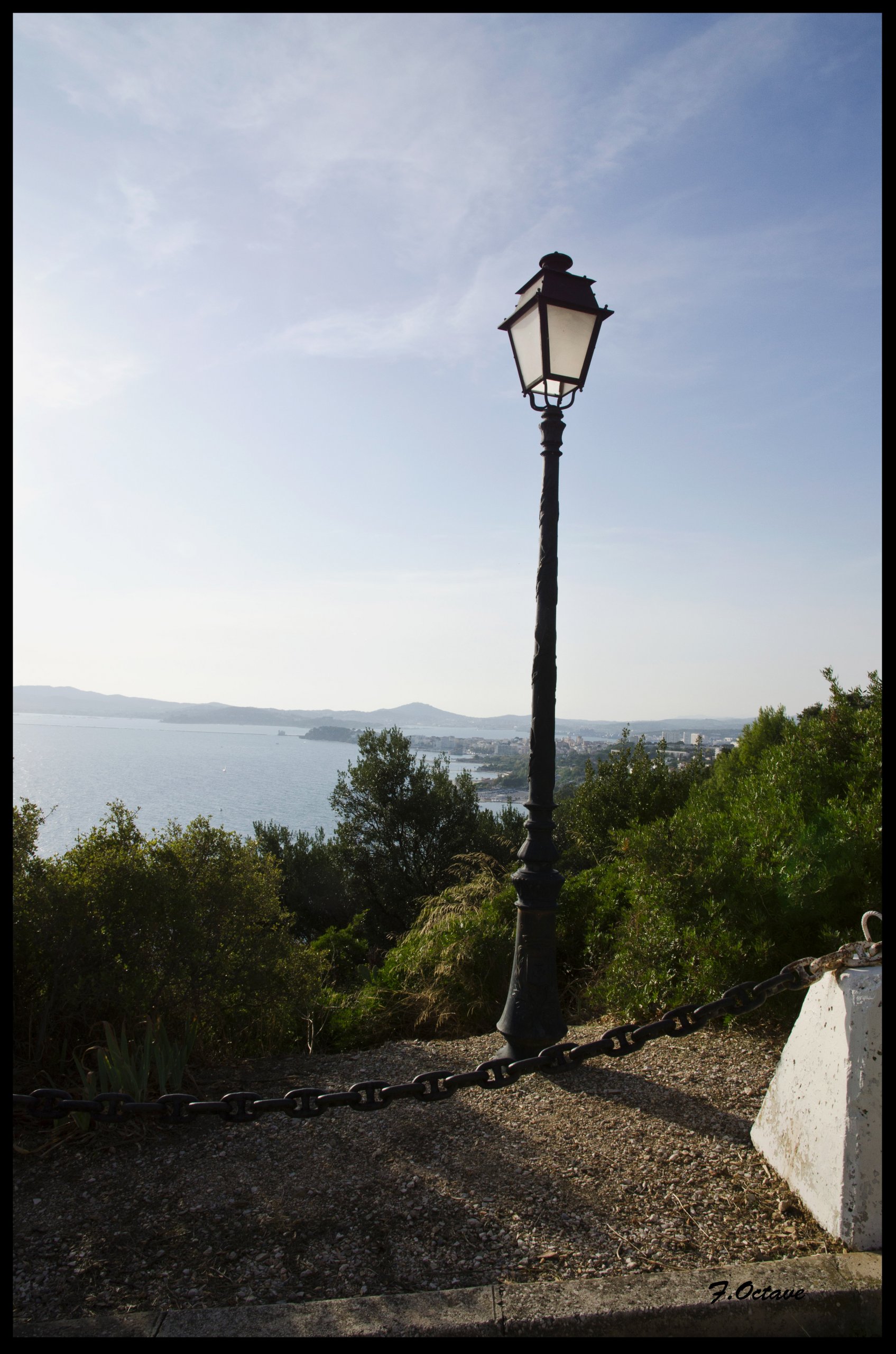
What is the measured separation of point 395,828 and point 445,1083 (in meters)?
15.3

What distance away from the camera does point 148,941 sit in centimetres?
386

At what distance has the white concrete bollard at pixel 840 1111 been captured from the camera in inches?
92.7

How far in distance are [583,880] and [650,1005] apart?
2146mm

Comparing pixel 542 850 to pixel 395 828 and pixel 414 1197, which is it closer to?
pixel 414 1197

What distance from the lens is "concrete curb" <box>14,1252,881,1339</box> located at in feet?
6.83

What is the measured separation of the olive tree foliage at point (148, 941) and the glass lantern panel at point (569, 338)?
3453 mm

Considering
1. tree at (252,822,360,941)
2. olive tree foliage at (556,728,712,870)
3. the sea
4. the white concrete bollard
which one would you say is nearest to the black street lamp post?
the white concrete bollard

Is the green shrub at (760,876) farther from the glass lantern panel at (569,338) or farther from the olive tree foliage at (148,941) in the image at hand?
the glass lantern panel at (569,338)

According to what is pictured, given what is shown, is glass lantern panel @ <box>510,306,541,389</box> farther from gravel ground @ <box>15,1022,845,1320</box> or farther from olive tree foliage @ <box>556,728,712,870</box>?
olive tree foliage @ <box>556,728,712,870</box>

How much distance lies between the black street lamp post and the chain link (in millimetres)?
897

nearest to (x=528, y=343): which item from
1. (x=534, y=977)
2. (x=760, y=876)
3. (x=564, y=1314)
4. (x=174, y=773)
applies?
(x=760, y=876)

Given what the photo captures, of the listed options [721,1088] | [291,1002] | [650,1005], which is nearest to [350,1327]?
[721,1088]
